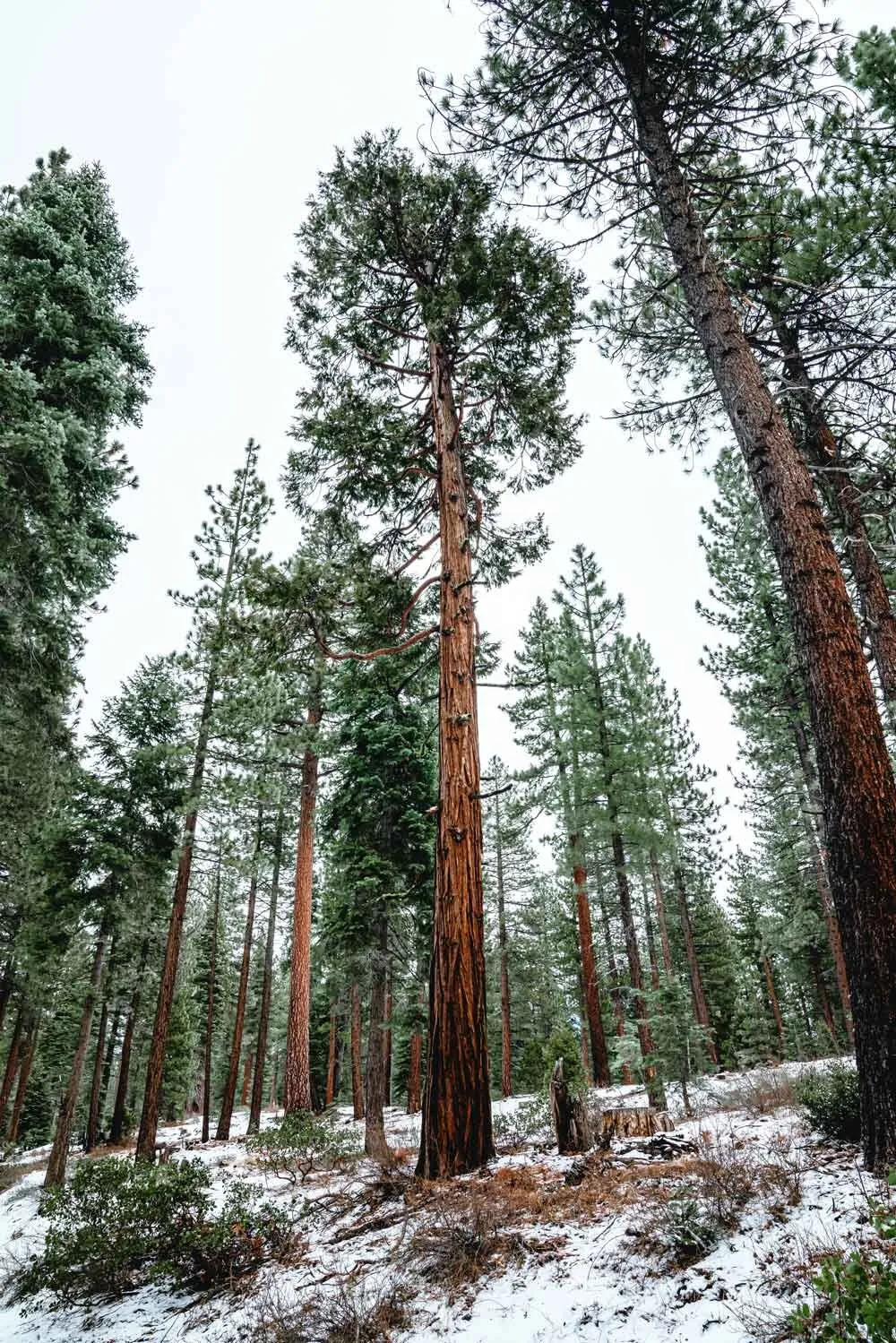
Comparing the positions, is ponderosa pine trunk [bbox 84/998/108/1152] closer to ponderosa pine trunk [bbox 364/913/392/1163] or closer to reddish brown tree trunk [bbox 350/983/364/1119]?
reddish brown tree trunk [bbox 350/983/364/1119]

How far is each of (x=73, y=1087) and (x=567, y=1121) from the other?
1174 centimetres

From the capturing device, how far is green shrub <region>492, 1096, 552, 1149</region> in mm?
→ 8117

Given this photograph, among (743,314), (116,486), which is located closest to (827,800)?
(743,314)

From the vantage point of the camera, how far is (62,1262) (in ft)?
16.7

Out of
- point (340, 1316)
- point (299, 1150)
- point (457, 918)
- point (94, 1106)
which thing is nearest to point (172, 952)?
point (299, 1150)

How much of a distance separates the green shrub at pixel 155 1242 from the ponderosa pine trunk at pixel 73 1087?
9330mm

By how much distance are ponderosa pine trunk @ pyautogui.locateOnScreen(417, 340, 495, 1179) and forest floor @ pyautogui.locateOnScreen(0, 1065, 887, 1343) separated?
1.32 feet

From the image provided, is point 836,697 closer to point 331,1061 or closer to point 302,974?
point 302,974

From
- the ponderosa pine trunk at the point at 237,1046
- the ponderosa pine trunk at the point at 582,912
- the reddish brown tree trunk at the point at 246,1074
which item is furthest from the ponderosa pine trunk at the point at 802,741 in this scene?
the reddish brown tree trunk at the point at 246,1074

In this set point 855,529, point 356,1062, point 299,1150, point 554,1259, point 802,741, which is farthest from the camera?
point 356,1062

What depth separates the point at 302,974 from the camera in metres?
14.6

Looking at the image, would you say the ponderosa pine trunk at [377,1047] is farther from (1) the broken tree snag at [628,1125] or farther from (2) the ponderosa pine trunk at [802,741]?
(2) the ponderosa pine trunk at [802,741]

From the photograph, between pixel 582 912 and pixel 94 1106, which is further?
pixel 94 1106

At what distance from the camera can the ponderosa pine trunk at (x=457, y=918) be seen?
5.72m
